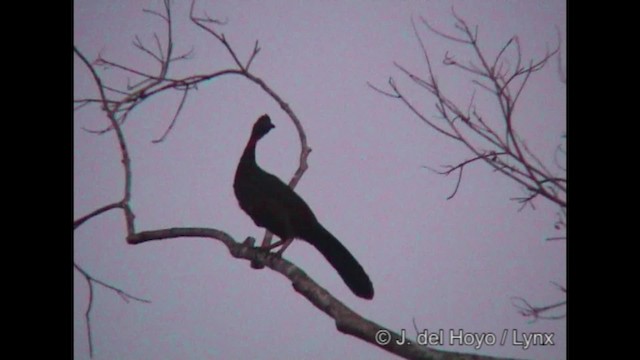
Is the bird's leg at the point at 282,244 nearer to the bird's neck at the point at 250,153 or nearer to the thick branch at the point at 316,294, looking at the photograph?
the thick branch at the point at 316,294

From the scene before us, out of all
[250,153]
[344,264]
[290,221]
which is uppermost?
[250,153]

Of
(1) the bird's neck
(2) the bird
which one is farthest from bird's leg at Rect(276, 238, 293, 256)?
(1) the bird's neck

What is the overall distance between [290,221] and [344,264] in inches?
10.0

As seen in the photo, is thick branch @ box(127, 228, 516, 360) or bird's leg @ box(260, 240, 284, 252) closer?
thick branch @ box(127, 228, 516, 360)

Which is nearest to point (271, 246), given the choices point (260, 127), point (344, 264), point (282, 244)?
point (282, 244)

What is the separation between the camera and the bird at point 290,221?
2258 mm

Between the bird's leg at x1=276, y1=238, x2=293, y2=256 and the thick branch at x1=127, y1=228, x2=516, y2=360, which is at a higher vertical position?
the bird's leg at x1=276, y1=238, x2=293, y2=256

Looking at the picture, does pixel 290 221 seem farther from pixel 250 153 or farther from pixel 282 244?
pixel 250 153

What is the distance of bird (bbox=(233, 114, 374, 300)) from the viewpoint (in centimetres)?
226

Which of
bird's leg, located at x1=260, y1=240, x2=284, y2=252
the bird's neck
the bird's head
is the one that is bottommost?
bird's leg, located at x1=260, y1=240, x2=284, y2=252

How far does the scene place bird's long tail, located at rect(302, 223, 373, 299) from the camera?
7.41 feet

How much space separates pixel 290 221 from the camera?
226 cm

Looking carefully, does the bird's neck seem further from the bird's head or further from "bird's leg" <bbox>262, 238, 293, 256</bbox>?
"bird's leg" <bbox>262, 238, 293, 256</bbox>
